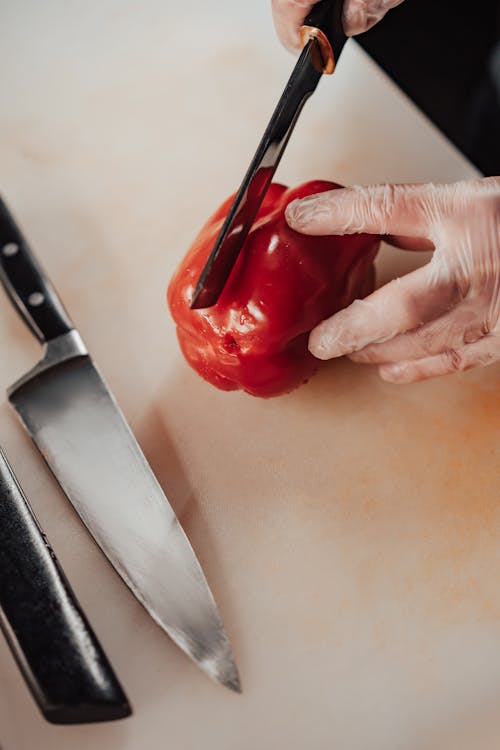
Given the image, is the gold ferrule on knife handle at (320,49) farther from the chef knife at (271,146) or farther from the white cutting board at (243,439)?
the white cutting board at (243,439)

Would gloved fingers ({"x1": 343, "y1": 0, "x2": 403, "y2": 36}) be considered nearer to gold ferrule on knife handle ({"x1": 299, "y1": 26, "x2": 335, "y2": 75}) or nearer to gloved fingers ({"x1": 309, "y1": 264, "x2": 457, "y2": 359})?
gold ferrule on knife handle ({"x1": 299, "y1": 26, "x2": 335, "y2": 75})

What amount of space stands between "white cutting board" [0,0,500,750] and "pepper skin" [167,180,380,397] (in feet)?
0.41

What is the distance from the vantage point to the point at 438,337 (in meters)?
1.26

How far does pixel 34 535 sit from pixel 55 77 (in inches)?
43.4

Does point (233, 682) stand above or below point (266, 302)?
below

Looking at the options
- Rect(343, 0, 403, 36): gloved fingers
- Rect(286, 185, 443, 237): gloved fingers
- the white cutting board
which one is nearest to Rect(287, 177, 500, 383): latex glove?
Rect(286, 185, 443, 237): gloved fingers

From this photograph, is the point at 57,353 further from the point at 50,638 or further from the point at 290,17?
the point at 290,17

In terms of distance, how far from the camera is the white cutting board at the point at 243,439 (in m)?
1.13

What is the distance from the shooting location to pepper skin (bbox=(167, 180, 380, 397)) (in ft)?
3.87

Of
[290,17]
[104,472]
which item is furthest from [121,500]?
[290,17]

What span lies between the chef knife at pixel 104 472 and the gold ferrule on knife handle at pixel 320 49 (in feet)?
1.95

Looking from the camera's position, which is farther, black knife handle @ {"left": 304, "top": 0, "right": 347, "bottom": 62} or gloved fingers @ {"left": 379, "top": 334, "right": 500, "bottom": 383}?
gloved fingers @ {"left": 379, "top": 334, "right": 500, "bottom": 383}

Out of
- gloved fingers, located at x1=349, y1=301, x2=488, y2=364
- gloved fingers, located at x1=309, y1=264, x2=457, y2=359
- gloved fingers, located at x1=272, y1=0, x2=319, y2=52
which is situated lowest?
gloved fingers, located at x1=349, y1=301, x2=488, y2=364

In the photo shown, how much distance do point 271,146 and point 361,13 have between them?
1.36 feet
